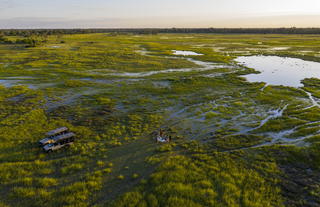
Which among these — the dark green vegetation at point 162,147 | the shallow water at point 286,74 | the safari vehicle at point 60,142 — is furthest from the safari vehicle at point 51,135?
the shallow water at point 286,74

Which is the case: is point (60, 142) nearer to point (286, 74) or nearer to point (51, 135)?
point (51, 135)

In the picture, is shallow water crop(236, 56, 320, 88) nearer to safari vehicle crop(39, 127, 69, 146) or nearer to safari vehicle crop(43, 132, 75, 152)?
safari vehicle crop(43, 132, 75, 152)

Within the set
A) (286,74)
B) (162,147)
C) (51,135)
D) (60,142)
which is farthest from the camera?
(286,74)

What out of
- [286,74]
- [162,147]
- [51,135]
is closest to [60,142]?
[51,135]

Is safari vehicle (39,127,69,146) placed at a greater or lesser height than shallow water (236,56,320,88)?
lesser

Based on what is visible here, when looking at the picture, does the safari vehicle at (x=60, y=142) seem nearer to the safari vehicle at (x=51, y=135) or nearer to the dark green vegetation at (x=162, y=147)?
the safari vehicle at (x=51, y=135)

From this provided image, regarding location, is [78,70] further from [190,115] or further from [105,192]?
[105,192]

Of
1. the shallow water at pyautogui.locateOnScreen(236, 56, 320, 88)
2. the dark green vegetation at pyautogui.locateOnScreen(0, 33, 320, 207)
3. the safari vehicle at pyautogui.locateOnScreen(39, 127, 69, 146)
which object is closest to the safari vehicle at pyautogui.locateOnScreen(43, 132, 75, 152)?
the safari vehicle at pyautogui.locateOnScreen(39, 127, 69, 146)
